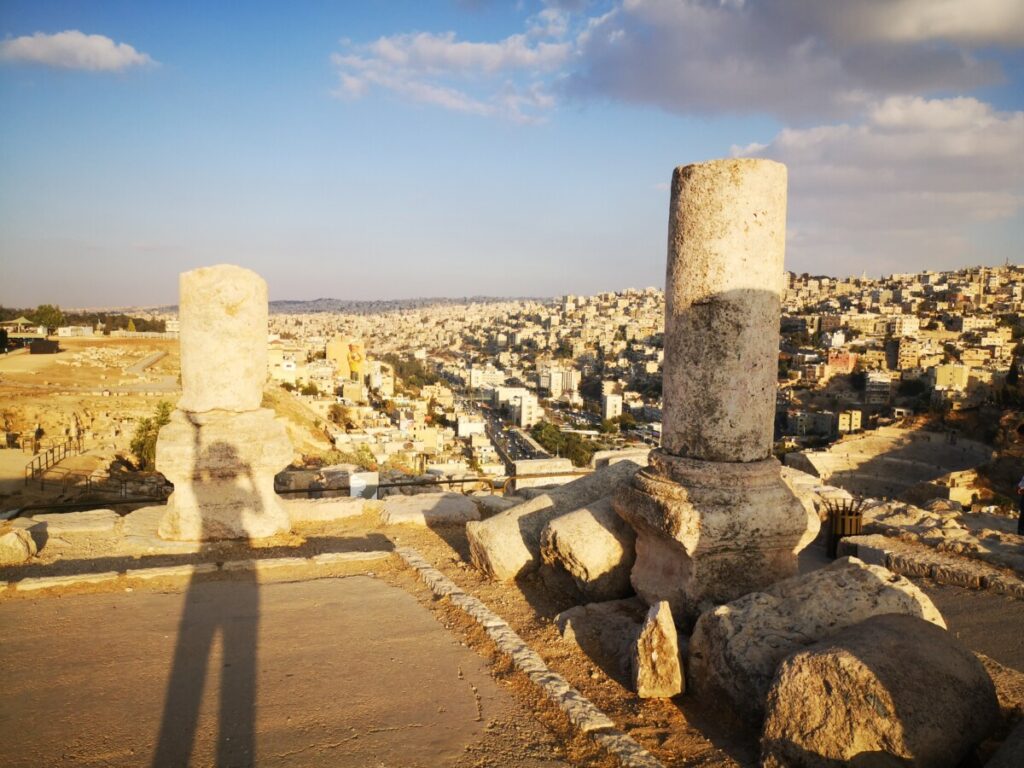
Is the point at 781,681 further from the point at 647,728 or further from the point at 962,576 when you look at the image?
the point at 962,576

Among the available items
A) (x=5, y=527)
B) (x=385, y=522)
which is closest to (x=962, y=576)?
(x=385, y=522)

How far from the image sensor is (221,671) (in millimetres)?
3793

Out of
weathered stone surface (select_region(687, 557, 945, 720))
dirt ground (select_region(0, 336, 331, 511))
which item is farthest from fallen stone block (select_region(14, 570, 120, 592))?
dirt ground (select_region(0, 336, 331, 511))

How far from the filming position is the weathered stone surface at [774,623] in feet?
11.2

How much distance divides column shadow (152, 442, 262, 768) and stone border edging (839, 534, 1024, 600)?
5.63 meters

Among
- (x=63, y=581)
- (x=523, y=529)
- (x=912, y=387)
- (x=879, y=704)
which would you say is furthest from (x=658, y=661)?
(x=912, y=387)

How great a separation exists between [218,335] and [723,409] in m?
4.98

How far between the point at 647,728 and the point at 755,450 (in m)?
2.12

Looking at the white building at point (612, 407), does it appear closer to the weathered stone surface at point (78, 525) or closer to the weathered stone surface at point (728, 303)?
the weathered stone surface at point (78, 525)

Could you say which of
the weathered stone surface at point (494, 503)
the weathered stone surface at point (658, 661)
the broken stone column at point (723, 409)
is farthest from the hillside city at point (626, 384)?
the weathered stone surface at point (658, 661)

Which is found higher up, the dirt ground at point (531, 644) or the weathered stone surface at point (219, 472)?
the weathered stone surface at point (219, 472)

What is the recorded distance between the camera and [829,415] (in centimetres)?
5494

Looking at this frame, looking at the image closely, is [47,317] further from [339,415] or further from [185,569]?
[185,569]

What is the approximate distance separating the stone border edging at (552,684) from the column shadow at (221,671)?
143 centimetres
